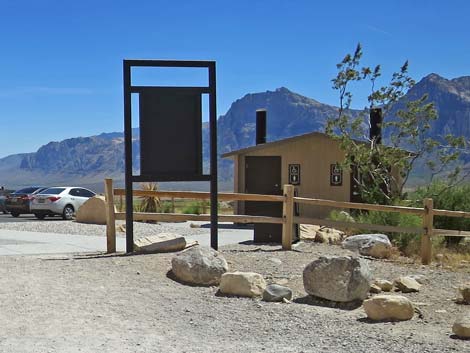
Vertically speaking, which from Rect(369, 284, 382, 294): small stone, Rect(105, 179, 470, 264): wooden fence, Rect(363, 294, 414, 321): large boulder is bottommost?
Rect(369, 284, 382, 294): small stone

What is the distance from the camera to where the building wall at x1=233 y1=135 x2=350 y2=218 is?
24844 millimetres

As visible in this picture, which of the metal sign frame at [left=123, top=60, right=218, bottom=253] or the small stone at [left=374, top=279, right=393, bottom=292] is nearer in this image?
→ the small stone at [left=374, top=279, right=393, bottom=292]

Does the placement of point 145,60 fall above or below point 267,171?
above

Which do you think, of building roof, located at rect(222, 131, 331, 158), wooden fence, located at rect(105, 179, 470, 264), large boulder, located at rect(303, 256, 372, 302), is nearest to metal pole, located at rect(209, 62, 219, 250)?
wooden fence, located at rect(105, 179, 470, 264)

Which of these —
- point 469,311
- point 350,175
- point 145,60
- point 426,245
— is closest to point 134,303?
point 469,311

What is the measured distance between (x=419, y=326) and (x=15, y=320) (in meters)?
4.43

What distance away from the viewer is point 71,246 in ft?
46.9

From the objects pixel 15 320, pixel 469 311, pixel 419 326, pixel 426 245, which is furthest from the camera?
pixel 426 245

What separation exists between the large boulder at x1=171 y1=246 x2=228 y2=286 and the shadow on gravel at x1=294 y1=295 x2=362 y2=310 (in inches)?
52.4

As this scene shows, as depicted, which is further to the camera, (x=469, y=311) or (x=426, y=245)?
(x=426, y=245)

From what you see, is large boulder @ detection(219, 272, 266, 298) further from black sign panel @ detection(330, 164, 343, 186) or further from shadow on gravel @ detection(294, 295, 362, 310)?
black sign panel @ detection(330, 164, 343, 186)

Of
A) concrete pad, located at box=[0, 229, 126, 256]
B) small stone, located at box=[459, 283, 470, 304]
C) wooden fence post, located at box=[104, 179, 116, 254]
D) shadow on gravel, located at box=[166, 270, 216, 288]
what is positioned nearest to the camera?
small stone, located at box=[459, 283, 470, 304]

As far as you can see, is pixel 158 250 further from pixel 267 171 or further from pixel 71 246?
pixel 267 171

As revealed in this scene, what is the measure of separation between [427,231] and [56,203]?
17.7 metres
